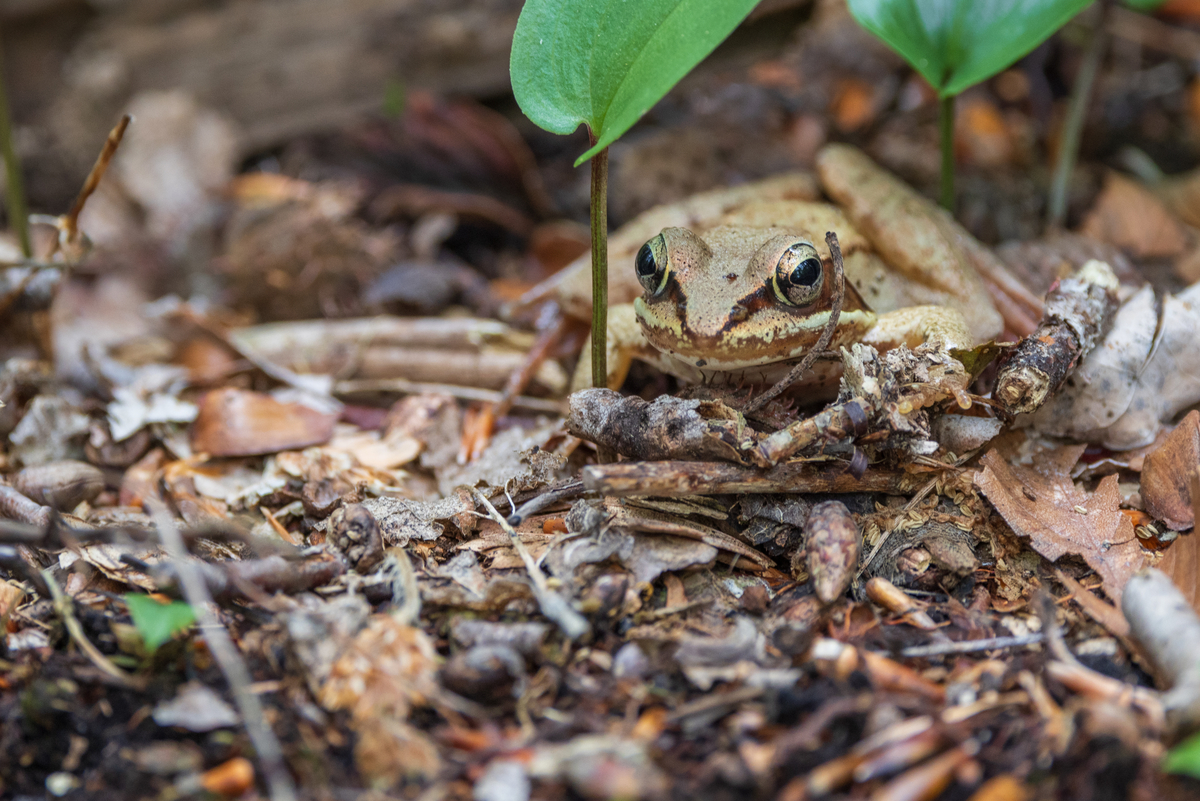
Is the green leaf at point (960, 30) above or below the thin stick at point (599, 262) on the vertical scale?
above

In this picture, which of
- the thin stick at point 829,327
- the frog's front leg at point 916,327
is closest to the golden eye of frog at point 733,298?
the thin stick at point 829,327

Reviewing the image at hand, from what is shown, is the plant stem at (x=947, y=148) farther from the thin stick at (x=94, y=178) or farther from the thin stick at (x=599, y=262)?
the thin stick at (x=94, y=178)

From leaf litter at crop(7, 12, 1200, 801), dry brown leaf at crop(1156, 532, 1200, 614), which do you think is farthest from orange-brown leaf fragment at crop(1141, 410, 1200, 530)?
dry brown leaf at crop(1156, 532, 1200, 614)

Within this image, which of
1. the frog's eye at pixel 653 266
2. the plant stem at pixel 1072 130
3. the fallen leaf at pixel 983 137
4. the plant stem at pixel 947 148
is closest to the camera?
the frog's eye at pixel 653 266

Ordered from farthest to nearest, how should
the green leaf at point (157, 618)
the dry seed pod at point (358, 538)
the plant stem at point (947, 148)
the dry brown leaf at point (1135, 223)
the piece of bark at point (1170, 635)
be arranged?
the dry brown leaf at point (1135, 223) → the plant stem at point (947, 148) → the dry seed pod at point (358, 538) → the green leaf at point (157, 618) → the piece of bark at point (1170, 635)

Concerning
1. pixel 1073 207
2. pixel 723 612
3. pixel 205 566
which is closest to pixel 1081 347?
pixel 723 612

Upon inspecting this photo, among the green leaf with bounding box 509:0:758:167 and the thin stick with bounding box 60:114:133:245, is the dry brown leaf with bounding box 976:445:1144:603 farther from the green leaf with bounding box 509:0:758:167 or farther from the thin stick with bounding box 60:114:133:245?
the thin stick with bounding box 60:114:133:245

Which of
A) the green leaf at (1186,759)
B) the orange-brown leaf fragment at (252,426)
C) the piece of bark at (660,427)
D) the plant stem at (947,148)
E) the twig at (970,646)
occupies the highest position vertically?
the plant stem at (947,148)

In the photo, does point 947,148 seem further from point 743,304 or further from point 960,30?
point 743,304

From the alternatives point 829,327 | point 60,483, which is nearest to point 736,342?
point 829,327
